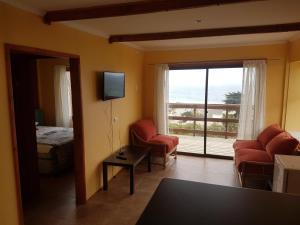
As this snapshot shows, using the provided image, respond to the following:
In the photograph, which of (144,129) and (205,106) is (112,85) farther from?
(205,106)

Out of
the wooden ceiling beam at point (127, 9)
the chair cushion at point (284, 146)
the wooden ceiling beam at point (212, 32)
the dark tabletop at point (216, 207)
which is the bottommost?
the chair cushion at point (284, 146)

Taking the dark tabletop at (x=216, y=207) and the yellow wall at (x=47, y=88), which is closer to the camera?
the dark tabletop at (x=216, y=207)

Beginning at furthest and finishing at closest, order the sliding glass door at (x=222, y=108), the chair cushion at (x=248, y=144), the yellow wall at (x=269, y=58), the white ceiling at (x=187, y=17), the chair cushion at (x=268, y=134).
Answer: the sliding glass door at (x=222, y=108), the yellow wall at (x=269, y=58), the chair cushion at (x=248, y=144), the chair cushion at (x=268, y=134), the white ceiling at (x=187, y=17)

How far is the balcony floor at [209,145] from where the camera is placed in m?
5.20

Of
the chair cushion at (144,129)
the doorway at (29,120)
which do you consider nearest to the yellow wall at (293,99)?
the chair cushion at (144,129)

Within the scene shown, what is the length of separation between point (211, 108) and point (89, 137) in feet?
9.50

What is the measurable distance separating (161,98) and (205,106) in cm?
99

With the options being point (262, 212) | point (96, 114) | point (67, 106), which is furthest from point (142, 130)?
point (262, 212)

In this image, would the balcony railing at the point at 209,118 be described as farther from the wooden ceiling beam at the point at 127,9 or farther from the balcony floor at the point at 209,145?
the wooden ceiling beam at the point at 127,9

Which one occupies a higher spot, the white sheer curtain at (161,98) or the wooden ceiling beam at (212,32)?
the wooden ceiling beam at (212,32)

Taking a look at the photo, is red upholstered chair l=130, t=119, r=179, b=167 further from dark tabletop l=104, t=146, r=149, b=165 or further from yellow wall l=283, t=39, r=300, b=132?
yellow wall l=283, t=39, r=300, b=132

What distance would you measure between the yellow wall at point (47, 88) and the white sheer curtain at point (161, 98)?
254 cm

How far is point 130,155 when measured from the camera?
3.76 metres

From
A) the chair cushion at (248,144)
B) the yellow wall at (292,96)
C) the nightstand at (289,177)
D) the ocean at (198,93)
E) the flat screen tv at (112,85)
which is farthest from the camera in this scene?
the ocean at (198,93)
